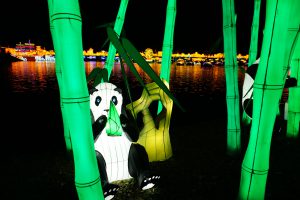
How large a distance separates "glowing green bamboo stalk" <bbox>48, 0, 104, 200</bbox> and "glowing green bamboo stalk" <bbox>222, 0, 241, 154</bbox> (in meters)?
1.56

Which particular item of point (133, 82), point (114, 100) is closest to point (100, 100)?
point (114, 100)

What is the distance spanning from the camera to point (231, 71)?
2320 millimetres

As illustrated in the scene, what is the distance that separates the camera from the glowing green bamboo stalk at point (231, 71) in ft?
7.05

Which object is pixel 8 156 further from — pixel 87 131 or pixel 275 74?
pixel 275 74

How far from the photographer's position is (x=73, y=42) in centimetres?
99

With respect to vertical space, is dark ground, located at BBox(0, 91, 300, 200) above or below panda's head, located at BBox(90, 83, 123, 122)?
below

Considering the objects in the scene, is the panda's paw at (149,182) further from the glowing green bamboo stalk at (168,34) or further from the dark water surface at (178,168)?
the glowing green bamboo stalk at (168,34)

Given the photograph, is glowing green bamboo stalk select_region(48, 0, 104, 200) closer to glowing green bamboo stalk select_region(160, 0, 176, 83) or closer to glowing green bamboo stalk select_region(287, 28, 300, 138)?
glowing green bamboo stalk select_region(160, 0, 176, 83)

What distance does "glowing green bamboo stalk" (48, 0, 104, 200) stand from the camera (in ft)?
3.21

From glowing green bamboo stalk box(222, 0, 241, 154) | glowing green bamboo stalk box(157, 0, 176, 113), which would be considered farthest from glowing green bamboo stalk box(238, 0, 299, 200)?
glowing green bamboo stalk box(157, 0, 176, 113)

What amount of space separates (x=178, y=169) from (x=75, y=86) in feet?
5.60

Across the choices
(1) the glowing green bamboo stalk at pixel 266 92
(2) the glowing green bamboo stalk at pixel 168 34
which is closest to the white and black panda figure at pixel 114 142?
(1) the glowing green bamboo stalk at pixel 266 92

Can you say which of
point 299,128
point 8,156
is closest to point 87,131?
point 8,156

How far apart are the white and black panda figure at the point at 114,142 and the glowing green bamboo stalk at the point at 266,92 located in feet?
2.46
